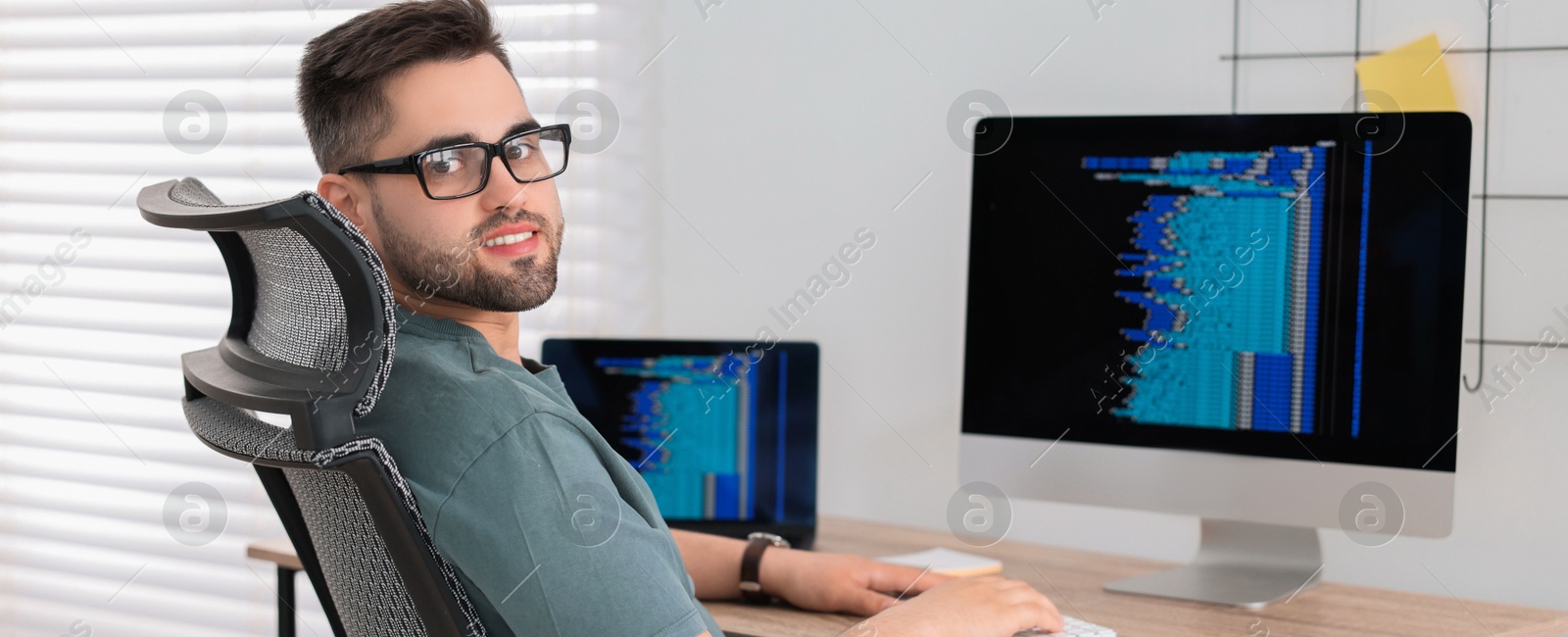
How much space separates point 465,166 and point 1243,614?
2.87ft

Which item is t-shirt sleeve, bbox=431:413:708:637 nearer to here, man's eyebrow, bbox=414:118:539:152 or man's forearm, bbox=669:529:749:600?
man's eyebrow, bbox=414:118:539:152

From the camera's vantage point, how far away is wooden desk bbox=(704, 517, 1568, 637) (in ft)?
3.88

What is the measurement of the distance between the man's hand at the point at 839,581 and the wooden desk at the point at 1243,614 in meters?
0.02

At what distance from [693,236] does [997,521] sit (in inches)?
25.7

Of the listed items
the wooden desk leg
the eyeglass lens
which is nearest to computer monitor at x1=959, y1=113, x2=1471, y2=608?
the eyeglass lens

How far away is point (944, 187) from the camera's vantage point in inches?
67.0

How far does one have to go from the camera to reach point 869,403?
1.79 metres

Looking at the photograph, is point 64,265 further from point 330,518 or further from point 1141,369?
point 1141,369

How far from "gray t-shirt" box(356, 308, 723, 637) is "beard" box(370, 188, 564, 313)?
9 centimetres

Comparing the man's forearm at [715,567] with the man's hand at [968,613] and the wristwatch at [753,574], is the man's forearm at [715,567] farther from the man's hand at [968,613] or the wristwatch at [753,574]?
the man's hand at [968,613]

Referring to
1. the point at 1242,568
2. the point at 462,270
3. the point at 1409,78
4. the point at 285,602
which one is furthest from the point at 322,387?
the point at 1409,78

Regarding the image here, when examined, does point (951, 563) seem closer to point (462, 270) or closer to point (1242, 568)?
point (1242, 568)

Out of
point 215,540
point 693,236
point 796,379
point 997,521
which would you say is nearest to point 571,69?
point 693,236

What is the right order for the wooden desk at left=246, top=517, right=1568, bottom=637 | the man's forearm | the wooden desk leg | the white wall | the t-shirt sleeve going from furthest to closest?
the wooden desk leg, the white wall, the man's forearm, the wooden desk at left=246, top=517, right=1568, bottom=637, the t-shirt sleeve
